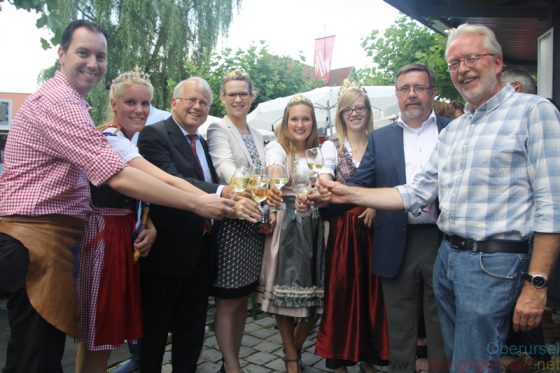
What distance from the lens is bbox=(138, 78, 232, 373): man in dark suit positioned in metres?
3.02

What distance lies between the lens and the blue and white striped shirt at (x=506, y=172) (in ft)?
6.52

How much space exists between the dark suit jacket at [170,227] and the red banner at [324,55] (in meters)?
23.2

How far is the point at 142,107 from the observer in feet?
10.8

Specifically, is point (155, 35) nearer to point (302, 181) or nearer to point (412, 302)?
point (302, 181)

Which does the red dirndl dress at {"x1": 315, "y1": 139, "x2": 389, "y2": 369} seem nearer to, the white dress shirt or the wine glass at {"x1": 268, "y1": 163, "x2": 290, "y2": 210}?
the white dress shirt

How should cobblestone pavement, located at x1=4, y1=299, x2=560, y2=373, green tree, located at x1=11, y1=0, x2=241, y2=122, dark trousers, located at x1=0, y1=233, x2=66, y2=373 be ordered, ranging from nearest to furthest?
dark trousers, located at x1=0, y1=233, x2=66, y2=373 → cobblestone pavement, located at x1=4, y1=299, x2=560, y2=373 → green tree, located at x1=11, y1=0, x2=241, y2=122

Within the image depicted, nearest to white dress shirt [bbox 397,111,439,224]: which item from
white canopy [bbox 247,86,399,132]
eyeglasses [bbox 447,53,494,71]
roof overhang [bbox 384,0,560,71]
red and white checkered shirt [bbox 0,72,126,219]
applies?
eyeglasses [bbox 447,53,494,71]

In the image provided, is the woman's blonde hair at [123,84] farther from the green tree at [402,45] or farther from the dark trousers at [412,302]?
the green tree at [402,45]

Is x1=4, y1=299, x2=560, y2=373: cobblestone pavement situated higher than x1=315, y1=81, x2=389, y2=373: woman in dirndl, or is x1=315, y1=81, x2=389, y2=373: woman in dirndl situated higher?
x1=315, y1=81, x2=389, y2=373: woman in dirndl

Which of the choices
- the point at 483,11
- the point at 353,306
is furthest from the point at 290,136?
the point at 483,11

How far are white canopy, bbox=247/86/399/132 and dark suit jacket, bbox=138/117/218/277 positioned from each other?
18.0 feet

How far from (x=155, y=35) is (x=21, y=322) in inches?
679

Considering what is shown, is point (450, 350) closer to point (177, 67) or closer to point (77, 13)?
point (177, 67)

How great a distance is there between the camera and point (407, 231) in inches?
117
